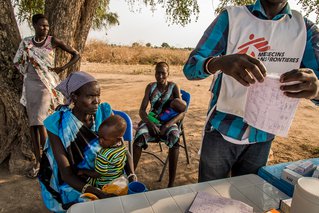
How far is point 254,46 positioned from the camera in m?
1.54

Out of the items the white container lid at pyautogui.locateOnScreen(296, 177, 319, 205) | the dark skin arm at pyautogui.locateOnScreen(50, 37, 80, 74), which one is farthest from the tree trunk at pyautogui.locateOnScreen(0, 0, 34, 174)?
the white container lid at pyautogui.locateOnScreen(296, 177, 319, 205)

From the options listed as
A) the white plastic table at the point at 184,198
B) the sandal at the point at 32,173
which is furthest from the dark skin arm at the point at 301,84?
the sandal at the point at 32,173

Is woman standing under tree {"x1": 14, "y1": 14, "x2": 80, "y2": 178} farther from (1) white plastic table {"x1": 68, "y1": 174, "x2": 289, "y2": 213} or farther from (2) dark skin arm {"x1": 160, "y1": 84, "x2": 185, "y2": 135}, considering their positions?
(1) white plastic table {"x1": 68, "y1": 174, "x2": 289, "y2": 213}

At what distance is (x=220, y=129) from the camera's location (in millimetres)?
1647

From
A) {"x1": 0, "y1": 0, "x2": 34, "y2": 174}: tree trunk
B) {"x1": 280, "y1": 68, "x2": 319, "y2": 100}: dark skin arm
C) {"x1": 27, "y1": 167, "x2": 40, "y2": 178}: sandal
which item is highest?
{"x1": 280, "y1": 68, "x2": 319, "y2": 100}: dark skin arm

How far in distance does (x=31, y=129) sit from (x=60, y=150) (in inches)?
69.5

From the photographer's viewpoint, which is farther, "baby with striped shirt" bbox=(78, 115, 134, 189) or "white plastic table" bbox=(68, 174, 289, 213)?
"baby with striped shirt" bbox=(78, 115, 134, 189)

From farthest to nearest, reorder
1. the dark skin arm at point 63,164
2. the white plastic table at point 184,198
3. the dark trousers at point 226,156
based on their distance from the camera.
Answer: the dark skin arm at point 63,164
the dark trousers at point 226,156
the white plastic table at point 184,198

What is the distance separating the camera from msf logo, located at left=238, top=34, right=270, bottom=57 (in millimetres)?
1527

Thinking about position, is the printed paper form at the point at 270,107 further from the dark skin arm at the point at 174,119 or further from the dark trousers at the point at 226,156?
the dark skin arm at the point at 174,119

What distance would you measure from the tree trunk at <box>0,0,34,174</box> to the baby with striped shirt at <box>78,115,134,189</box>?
2.01 metres

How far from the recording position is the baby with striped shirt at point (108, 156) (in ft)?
6.11

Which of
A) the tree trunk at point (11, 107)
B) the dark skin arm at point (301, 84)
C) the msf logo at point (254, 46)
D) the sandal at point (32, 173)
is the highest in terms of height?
the msf logo at point (254, 46)

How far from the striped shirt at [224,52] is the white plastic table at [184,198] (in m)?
0.28
